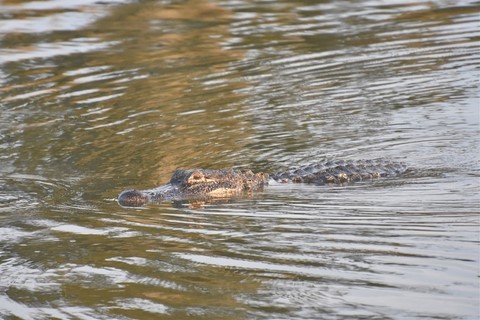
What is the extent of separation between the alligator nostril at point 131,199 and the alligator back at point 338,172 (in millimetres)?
1325

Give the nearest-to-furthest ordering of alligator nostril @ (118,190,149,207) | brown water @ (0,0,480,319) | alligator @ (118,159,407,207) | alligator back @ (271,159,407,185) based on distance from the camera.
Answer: brown water @ (0,0,480,319), alligator nostril @ (118,190,149,207), alligator @ (118,159,407,207), alligator back @ (271,159,407,185)

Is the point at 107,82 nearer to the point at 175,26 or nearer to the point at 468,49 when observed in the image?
the point at 175,26

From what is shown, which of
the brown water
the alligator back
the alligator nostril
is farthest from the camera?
the alligator back

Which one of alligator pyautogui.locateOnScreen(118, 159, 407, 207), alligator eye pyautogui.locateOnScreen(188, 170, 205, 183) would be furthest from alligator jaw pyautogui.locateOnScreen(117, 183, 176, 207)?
alligator eye pyautogui.locateOnScreen(188, 170, 205, 183)

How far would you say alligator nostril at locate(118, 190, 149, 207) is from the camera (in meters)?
8.10

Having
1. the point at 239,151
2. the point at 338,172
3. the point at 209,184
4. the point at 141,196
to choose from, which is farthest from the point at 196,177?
the point at 239,151

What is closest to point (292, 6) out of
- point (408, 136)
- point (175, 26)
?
point (175, 26)

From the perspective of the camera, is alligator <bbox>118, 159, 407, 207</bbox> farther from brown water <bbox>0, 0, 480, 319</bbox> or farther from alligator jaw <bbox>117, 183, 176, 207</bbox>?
brown water <bbox>0, 0, 480, 319</bbox>

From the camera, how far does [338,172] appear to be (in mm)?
8742

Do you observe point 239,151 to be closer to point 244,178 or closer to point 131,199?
point 244,178

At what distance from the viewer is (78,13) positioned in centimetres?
1788

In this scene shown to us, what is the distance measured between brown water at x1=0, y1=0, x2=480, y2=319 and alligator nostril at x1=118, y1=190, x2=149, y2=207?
0.08 m

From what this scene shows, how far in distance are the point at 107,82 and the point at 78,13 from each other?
15.1 feet

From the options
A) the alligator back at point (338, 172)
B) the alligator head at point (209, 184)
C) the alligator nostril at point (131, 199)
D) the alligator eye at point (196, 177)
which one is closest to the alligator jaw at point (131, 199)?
the alligator nostril at point (131, 199)
